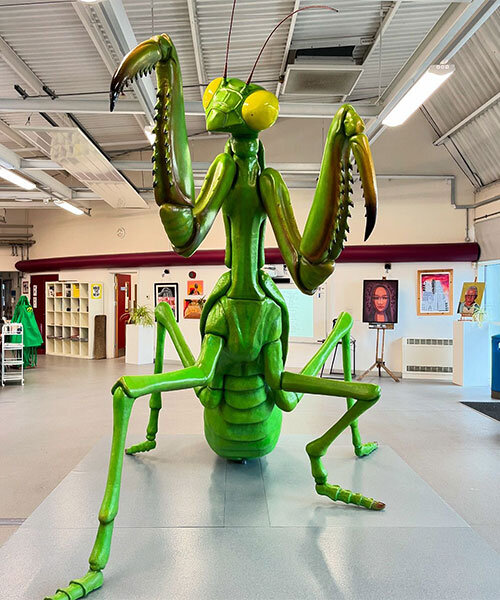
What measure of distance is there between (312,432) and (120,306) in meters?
8.42

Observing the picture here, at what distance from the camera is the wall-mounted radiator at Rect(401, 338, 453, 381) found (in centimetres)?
863

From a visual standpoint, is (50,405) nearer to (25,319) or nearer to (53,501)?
(25,319)

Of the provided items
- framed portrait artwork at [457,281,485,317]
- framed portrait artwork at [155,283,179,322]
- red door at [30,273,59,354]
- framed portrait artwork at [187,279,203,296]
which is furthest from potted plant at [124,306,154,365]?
framed portrait artwork at [457,281,485,317]

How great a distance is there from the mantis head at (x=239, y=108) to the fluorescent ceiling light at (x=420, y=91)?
2569 mm

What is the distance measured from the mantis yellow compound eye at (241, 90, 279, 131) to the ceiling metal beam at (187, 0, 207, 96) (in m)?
3.06

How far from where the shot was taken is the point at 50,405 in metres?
6.20

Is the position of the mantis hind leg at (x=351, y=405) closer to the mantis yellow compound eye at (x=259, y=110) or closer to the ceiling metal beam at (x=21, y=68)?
the mantis yellow compound eye at (x=259, y=110)

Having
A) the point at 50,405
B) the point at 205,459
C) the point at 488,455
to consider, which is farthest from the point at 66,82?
the point at 488,455

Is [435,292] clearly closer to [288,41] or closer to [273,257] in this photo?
[273,257]

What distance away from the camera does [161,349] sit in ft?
8.57

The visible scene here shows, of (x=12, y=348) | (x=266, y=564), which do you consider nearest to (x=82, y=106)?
(x=12, y=348)

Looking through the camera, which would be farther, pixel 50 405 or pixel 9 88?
pixel 50 405

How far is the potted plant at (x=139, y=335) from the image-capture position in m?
9.89

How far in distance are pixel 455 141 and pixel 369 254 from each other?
2.50 m
